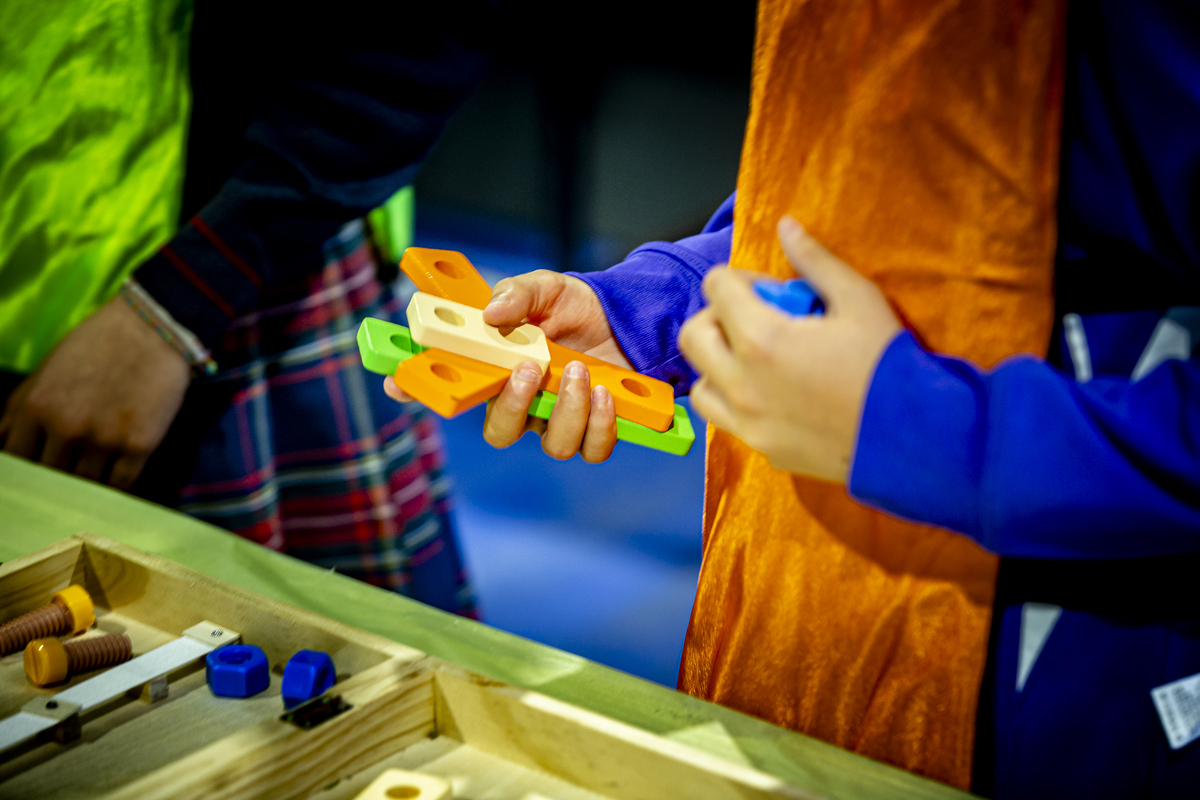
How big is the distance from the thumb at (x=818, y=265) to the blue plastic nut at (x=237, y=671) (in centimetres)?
36

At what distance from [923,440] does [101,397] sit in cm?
76

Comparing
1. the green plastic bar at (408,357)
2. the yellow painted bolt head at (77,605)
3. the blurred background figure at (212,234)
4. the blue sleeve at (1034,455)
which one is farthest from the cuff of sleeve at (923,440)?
the blurred background figure at (212,234)

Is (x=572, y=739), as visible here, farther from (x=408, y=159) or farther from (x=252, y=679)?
(x=408, y=159)

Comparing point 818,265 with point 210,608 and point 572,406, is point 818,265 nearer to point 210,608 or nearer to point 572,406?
point 572,406

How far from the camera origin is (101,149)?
0.86 meters

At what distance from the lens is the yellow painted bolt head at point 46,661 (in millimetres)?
457

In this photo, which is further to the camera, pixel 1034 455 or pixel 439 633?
pixel 439 633

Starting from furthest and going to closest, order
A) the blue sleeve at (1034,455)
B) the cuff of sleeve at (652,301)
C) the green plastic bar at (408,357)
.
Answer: the cuff of sleeve at (652,301)
the green plastic bar at (408,357)
the blue sleeve at (1034,455)

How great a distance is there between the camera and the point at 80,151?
86 centimetres

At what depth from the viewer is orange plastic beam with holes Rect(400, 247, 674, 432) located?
1.54 feet

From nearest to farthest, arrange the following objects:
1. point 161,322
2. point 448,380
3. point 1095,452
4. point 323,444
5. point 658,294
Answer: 1. point 1095,452
2. point 448,380
3. point 658,294
4. point 161,322
5. point 323,444

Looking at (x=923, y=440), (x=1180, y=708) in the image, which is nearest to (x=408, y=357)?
(x=923, y=440)

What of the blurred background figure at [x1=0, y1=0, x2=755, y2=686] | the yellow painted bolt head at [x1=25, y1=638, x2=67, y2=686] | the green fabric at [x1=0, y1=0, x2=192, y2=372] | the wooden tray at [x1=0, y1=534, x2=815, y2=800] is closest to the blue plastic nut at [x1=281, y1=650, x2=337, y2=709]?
the wooden tray at [x1=0, y1=534, x2=815, y2=800]

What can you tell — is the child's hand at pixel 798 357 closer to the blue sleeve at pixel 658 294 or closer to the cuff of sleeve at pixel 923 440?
the cuff of sleeve at pixel 923 440
